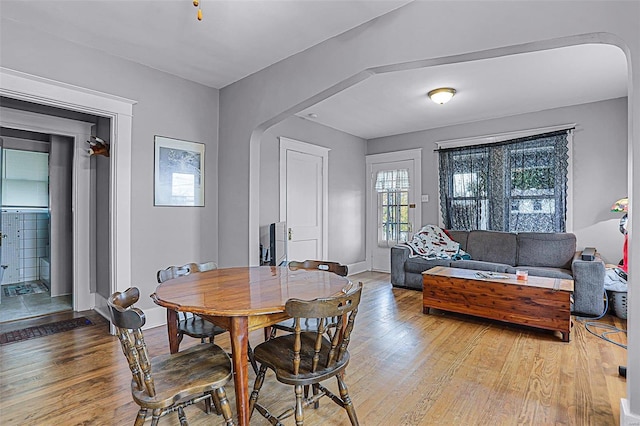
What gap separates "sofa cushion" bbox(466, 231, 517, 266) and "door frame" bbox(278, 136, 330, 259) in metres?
2.23

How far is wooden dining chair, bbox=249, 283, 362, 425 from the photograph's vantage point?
58.1 inches

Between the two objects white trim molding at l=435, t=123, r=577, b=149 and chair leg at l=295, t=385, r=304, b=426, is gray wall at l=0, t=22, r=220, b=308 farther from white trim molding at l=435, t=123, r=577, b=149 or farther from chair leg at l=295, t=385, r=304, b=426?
white trim molding at l=435, t=123, r=577, b=149

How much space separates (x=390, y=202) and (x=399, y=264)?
1.59 meters

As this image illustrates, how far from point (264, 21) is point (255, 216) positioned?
192cm

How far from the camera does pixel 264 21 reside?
260cm

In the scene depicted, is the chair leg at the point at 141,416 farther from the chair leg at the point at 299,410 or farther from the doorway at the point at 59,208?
the doorway at the point at 59,208

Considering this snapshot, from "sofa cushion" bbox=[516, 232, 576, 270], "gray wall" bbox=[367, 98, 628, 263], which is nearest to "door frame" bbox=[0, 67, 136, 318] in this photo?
"sofa cushion" bbox=[516, 232, 576, 270]

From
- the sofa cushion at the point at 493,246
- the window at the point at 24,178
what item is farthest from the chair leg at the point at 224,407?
the window at the point at 24,178

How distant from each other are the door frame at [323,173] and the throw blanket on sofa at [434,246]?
1.36 meters

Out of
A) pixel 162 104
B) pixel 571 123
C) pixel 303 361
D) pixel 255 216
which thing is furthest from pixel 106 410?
pixel 571 123

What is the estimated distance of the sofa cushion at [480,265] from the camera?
4.39 m

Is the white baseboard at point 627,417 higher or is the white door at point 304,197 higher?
the white door at point 304,197

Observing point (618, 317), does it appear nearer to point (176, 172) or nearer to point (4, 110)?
point (176, 172)

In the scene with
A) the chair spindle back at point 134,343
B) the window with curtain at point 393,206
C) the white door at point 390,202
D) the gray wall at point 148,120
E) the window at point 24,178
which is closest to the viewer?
the chair spindle back at point 134,343
